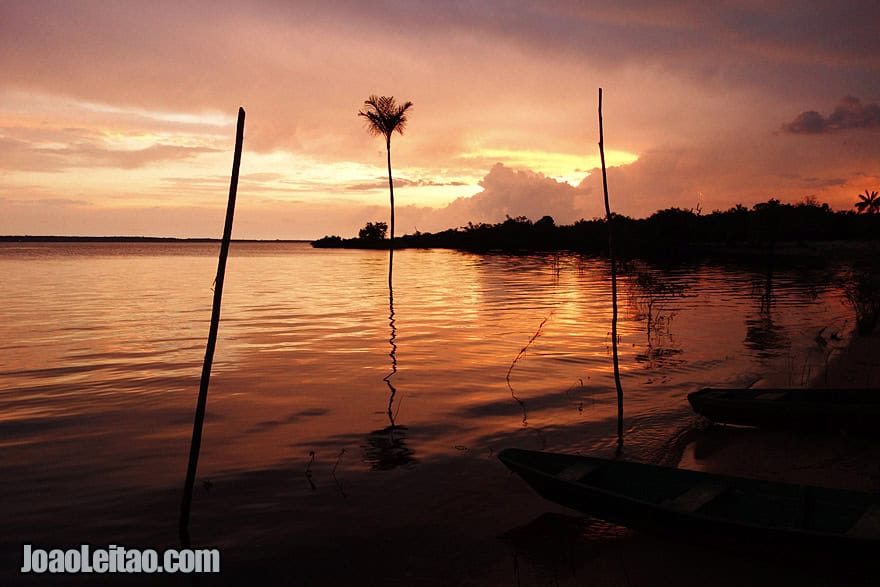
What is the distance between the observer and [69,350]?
19.1 metres

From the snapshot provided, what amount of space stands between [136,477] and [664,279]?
140 ft

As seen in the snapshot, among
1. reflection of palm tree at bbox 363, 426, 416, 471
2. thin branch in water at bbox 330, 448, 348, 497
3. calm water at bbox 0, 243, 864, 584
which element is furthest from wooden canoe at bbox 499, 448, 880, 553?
reflection of palm tree at bbox 363, 426, 416, 471

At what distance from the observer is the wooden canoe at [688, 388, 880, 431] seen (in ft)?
32.8

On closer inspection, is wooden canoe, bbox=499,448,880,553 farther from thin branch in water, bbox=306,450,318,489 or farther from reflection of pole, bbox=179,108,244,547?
reflection of pole, bbox=179,108,244,547

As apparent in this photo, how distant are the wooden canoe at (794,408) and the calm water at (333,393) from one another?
91 cm

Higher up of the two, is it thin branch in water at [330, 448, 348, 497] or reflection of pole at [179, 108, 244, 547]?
reflection of pole at [179, 108, 244, 547]

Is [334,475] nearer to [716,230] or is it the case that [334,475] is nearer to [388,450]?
[388,450]

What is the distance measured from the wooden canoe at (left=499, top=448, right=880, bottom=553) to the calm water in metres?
1.66

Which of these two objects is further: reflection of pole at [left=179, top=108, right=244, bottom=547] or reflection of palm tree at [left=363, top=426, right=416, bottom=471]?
reflection of palm tree at [left=363, top=426, right=416, bottom=471]

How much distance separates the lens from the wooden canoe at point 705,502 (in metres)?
5.88

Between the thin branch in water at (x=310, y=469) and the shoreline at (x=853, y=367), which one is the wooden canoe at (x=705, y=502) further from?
the shoreline at (x=853, y=367)

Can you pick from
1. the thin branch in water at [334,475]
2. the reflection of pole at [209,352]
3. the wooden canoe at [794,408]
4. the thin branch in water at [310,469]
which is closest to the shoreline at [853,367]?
the wooden canoe at [794,408]

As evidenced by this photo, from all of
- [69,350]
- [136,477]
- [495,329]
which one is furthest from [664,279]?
[136,477]

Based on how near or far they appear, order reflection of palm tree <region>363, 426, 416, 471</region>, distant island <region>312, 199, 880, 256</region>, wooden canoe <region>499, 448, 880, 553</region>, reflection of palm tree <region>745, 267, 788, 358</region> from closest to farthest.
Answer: wooden canoe <region>499, 448, 880, 553</region> < reflection of palm tree <region>363, 426, 416, 471</region> < reflection of palm tree <region>745, 267, 788, 358</region> < distant island <region>312, 199, 880, 256</region>
